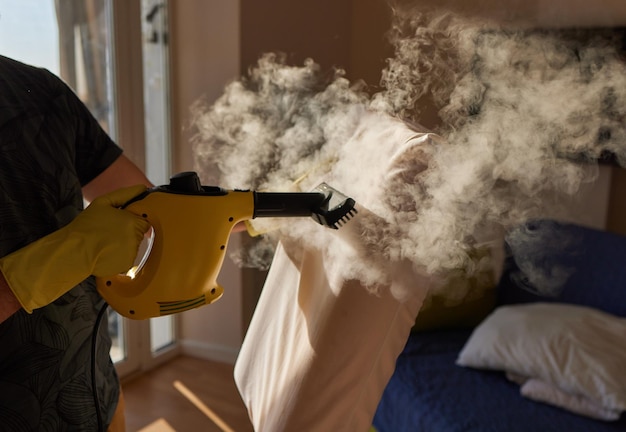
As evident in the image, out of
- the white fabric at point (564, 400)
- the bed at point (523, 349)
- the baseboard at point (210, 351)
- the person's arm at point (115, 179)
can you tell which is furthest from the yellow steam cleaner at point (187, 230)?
the baseboard at point (210, 351)

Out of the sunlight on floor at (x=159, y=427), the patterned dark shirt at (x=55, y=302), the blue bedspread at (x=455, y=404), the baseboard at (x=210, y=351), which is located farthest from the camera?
the baseboard at (x=210, y=351)

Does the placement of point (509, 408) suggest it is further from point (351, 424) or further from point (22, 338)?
point (22, 338)

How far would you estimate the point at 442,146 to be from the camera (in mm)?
745

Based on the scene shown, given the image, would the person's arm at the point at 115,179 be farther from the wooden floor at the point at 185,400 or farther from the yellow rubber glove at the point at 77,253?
the wooden floor at the point at 185,400

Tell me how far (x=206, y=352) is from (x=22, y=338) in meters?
1.98

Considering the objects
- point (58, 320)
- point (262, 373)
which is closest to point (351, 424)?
point (262, 373)

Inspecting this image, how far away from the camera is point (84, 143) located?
1058 millimetres

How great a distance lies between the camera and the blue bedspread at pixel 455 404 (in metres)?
1.61

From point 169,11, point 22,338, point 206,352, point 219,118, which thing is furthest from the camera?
point 206,352

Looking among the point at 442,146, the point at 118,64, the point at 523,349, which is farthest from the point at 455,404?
the point at 118,64

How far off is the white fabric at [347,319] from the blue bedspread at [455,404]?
0.97m

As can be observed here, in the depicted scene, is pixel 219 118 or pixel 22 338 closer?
pixel 22 338

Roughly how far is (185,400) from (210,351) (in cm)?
43

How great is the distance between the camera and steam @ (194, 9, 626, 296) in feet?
2.48
